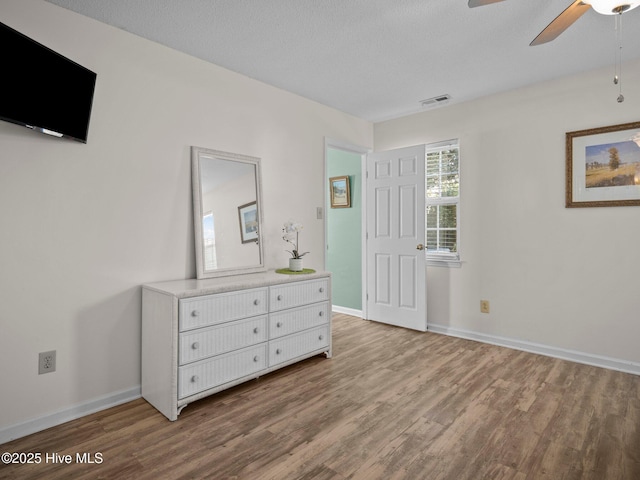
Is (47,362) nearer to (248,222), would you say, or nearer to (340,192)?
(248,222)

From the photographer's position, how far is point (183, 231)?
9.09ft

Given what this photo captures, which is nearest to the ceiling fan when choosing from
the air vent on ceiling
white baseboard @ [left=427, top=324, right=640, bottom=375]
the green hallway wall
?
the air vent on ceiling

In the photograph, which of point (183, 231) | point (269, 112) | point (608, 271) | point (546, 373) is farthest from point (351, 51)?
point (546, 373)

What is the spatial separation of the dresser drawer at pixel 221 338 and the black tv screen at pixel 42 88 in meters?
1.38

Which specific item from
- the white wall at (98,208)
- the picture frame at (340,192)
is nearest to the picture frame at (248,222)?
the white wall at (98,208)

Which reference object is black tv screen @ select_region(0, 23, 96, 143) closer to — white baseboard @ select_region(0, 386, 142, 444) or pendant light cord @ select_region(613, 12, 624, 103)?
white baseboard @ select_region(0, 386, 142, 444)

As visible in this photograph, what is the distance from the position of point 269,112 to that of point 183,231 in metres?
1.40

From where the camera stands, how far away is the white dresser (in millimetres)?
2248

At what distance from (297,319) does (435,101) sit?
2588mm

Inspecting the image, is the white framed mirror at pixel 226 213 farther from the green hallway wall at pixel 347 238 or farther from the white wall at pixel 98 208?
the green hallway wall at pixel 347 238

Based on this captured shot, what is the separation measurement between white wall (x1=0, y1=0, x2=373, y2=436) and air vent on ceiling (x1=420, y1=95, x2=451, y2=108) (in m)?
1.88

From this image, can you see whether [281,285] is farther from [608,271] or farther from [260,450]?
[608,271]

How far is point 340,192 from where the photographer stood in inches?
195

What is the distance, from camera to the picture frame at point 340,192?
4.86 metres
